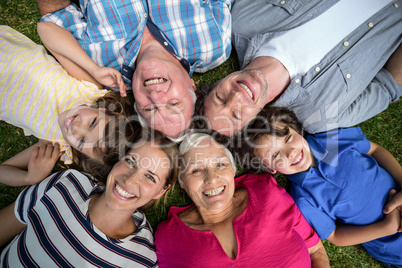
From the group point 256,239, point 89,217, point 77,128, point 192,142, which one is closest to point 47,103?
point 77,128

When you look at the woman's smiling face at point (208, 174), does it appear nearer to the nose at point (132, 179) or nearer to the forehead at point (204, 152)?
the forehead at point (204, 152)

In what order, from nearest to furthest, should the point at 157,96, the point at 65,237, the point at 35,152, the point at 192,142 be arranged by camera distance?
1. the point at 157,96
2. the point at 65,237
3. the point at 192,142
4. the point at 35,152

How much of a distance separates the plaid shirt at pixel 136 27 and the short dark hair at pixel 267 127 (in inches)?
34.8

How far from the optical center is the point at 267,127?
2.81m

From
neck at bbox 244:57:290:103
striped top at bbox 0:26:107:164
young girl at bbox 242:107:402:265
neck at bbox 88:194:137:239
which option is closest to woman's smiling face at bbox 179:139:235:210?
young girl at bbox 242:107:402:265

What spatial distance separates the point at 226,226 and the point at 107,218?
1195 millimetres

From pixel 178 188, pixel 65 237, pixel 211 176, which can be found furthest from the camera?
pixel 178 188

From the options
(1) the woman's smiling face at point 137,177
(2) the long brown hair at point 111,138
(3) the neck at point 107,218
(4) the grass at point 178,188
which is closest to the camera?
(1) the woman's smiling face at point 137,177

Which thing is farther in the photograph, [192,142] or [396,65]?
[396,65]

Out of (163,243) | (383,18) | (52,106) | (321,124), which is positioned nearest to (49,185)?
(52,106)

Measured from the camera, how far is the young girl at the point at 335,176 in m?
2.76

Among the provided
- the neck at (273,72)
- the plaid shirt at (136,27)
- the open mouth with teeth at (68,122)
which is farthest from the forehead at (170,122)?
the neck at (273,72)

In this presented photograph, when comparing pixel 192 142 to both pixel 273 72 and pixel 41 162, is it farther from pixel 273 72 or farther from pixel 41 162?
pixel 41 162

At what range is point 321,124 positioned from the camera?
2.82 m
